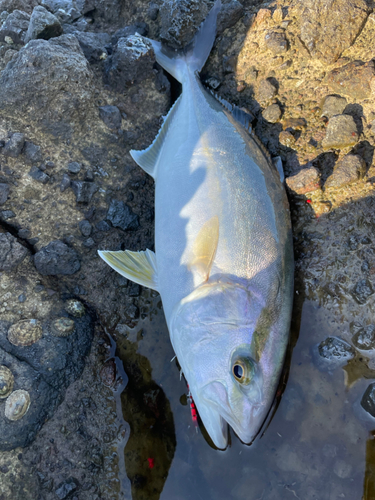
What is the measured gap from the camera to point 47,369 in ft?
7.14

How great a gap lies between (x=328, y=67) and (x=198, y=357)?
253 centimetres

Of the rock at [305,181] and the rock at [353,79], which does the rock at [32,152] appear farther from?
the rock at [353,79]

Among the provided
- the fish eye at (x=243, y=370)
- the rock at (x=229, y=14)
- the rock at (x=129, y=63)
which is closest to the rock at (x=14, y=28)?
the rock at (x=129, y=63)

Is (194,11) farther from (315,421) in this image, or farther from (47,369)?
(315,421)

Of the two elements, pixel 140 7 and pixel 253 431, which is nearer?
pixel 253 431

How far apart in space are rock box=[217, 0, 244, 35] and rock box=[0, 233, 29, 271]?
8.66 ft

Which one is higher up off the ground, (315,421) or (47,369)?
(47,369)

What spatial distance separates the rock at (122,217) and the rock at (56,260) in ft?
1.29

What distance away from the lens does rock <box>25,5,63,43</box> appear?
9.05ft

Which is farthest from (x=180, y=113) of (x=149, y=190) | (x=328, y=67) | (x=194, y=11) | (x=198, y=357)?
(x=198, y=357)

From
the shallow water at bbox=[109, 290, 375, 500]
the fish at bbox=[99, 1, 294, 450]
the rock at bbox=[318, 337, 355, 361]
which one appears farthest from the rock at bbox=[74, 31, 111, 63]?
the rock at bbox=[318, 337, 355, 361]

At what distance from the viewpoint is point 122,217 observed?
2.60 metres

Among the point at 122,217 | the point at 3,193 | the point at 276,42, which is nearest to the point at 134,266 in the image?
the point at 122,217

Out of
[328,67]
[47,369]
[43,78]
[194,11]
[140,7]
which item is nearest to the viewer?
[47,369]
